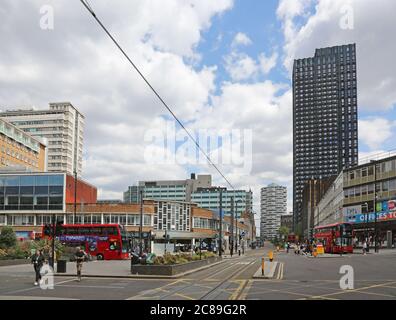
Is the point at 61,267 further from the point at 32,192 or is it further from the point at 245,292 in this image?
the point at 32,192

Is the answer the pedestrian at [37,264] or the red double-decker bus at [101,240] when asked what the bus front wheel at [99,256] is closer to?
the red double-decker bus at [101,240]

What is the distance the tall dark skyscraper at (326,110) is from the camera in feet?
300

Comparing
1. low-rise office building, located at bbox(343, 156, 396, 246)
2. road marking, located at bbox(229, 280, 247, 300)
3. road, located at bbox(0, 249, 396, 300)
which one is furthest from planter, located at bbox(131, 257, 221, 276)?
low-rise office building, located at bbox(343, 156, 396, 246)

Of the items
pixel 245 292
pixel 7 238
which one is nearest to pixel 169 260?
pixel 245 292

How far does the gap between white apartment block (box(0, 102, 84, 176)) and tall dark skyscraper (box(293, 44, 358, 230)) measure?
76.5 m

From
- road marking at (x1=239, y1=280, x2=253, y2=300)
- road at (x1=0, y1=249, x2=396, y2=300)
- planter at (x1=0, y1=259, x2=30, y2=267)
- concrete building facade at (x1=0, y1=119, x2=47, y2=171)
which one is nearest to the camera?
road marking at (x1=239, y1=280, x2=253, y2=300)

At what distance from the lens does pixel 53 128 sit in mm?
164125

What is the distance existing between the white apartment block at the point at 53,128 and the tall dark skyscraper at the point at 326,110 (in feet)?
251

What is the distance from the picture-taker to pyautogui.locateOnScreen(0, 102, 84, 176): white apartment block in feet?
535

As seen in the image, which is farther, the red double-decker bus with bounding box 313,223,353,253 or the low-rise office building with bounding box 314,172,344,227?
the low-rise office building with bounding box 314,172,344,227

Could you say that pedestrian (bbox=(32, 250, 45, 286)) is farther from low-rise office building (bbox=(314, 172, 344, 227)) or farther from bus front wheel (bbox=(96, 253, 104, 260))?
low-rise office building (bbox=(314, 172, 344, 227))

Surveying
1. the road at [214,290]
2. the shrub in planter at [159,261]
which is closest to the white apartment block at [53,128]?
the shrub in planter at [159,261]

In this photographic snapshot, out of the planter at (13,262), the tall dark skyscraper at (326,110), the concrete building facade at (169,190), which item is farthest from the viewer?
the concrete building facade at (169,190)
